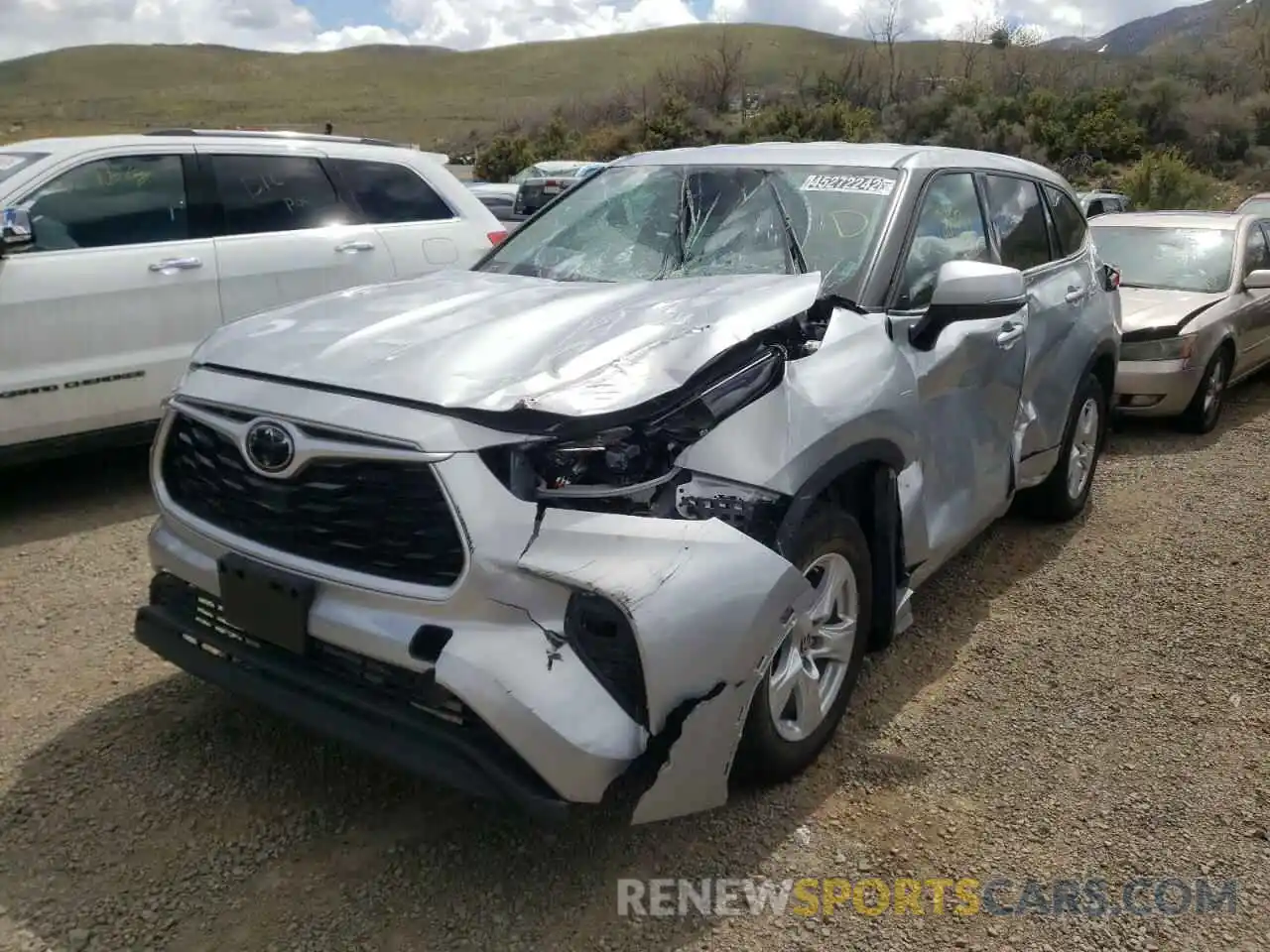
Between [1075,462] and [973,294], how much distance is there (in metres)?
2.32

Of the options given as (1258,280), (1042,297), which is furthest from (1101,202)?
(1042,297)

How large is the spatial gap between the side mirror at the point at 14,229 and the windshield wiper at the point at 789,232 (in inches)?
129

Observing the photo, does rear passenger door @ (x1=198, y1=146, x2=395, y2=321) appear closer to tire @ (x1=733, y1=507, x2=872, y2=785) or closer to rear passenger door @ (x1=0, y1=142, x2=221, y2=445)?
rear passenger door @ (x1=0, y1=142, x2=221, y2=445)

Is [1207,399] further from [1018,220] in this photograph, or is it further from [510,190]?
[510,190]

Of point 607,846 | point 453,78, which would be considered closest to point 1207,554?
point 607,846

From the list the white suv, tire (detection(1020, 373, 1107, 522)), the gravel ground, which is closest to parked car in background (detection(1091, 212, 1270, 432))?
tire (detection(1020, 373, 1107, 522))

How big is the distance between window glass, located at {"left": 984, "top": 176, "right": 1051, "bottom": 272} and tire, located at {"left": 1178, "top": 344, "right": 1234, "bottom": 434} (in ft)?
10.3

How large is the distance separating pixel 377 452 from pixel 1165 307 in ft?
22.3

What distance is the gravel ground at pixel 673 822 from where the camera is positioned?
2562mm

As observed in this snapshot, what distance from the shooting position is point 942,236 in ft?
12.7

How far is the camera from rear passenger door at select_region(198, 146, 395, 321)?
5.64m

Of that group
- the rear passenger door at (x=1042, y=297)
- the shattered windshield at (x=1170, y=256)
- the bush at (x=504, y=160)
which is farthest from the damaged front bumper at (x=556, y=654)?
the bush at (x=504, y=160)

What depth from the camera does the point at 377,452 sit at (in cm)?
240

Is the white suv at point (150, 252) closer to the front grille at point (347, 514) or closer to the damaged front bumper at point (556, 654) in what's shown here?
the front grille at point (347, 514)
